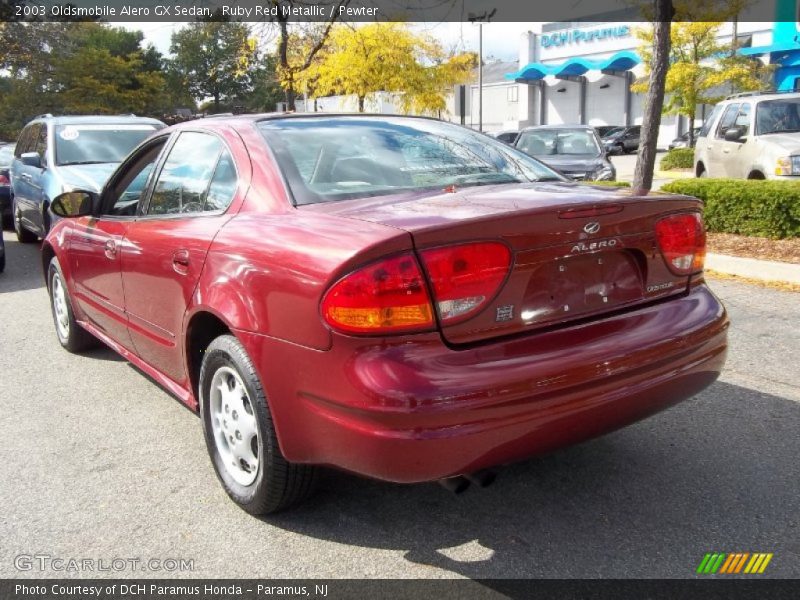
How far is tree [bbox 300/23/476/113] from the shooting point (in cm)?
1800

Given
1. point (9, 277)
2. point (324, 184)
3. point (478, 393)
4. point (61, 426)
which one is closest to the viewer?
point (478, 393)

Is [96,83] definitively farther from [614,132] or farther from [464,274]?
[464,274]

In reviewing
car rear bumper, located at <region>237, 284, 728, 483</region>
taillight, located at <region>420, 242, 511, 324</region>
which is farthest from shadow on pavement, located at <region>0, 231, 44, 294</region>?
taillight, located at <region>420, 242, 511, 324</region>

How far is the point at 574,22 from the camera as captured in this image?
153 ft

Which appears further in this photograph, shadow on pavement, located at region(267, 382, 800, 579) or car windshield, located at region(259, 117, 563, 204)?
car windshield, located at region(259, 117, 563, 204)

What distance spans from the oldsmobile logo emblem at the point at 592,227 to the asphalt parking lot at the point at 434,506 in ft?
3.85

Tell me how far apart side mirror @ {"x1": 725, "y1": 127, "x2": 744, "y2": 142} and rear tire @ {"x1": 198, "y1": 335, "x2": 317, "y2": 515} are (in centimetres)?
933

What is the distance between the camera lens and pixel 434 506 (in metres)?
3.11

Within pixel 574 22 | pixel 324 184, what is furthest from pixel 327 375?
pixel 574 22

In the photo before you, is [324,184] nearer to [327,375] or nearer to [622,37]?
[327,375]

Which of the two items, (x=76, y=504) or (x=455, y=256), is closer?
(x=455, y=256)

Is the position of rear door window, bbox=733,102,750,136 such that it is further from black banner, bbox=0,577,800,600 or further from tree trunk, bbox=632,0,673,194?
black banner, bbox=0,577,800,600

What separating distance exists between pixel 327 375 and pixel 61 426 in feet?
7.82

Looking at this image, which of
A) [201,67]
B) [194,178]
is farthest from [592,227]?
[201,67]
